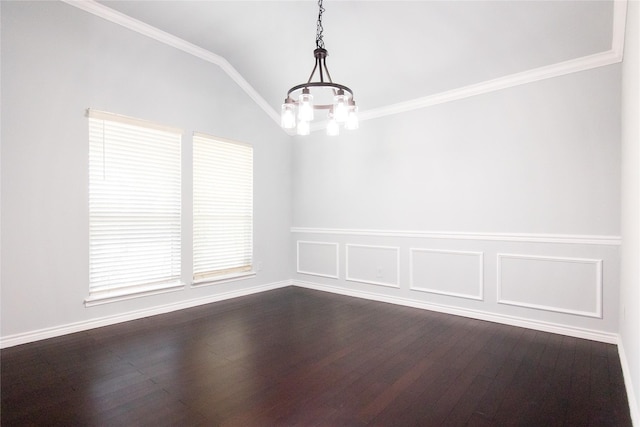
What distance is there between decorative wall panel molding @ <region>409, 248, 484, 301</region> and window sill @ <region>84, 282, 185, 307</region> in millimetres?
2934

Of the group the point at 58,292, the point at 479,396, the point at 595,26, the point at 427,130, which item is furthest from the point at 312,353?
the point at 595,26

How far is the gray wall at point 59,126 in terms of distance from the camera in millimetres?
2867

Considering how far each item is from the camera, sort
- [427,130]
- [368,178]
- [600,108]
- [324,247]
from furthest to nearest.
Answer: [324,247], [368,178], [427,130], [600,108]

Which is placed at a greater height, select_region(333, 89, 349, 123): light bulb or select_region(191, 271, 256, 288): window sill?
select_region(333, 89, 349, 123): light bulb

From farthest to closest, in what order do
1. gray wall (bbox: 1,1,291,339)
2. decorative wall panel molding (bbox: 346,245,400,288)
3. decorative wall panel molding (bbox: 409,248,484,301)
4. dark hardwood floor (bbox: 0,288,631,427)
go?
decorative wall panel molding (bbox: 346,245,400,288)
decorative wall panel molding (bbox: 409,248,484,301)
gray wall (bbox: 1,1,291,339)
dark hardwood floor (bbox: 0,288,631,427)

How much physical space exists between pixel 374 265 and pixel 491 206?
5.53 ft

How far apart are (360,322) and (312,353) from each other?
96 cm

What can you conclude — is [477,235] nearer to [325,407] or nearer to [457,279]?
[457,279]

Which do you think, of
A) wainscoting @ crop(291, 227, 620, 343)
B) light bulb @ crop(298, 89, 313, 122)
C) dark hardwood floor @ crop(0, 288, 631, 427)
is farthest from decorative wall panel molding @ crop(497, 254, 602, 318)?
light bulb @ crop(298, 89, 313, 122)

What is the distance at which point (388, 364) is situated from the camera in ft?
8.39

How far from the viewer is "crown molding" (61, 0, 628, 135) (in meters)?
2.90

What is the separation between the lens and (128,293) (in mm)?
3568

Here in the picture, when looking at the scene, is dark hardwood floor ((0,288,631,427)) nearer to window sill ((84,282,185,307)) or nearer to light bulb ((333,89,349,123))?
window sill ((84,282,185,307))

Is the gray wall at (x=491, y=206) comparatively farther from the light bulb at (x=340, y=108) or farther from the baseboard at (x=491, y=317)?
the light bulb at (x=340, y=108)
